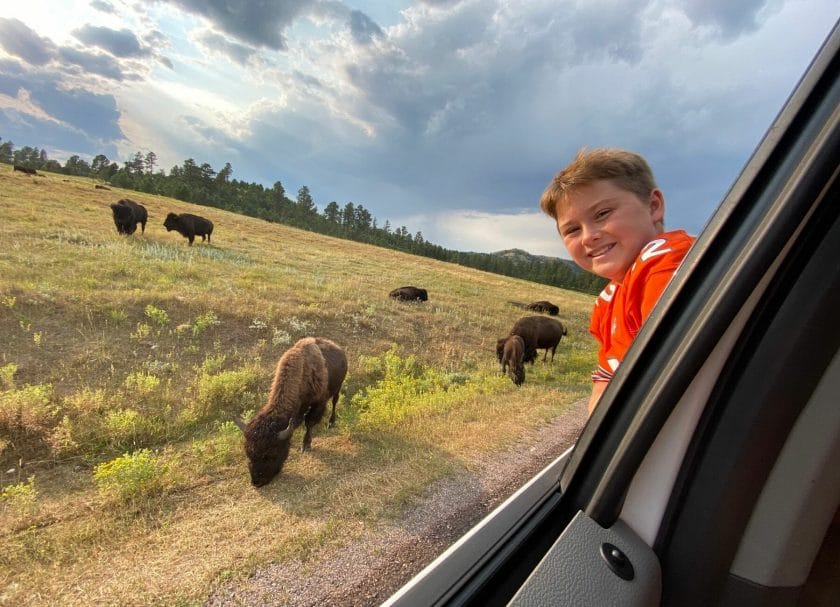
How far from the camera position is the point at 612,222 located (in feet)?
5.79

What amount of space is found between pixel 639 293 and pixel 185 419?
5.91m

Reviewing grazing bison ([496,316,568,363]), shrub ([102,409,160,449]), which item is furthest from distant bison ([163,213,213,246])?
shrub ([102,409,160,449])

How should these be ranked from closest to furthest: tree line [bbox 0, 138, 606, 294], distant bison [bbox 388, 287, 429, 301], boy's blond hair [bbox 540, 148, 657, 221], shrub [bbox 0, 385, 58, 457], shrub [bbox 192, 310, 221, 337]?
boy's blond hair [bbox 540, 148, 657, 221]
shrub [bbox 0, 385, 58, 457]
shrub [bbox 192, 310, 221, 337]
distant bison [bbox 388, 287, 429, 301]
tree line [bbox 0, 138, 606, 294]

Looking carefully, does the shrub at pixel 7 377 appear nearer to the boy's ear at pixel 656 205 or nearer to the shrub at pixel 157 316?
the shrub at pixel 157 316

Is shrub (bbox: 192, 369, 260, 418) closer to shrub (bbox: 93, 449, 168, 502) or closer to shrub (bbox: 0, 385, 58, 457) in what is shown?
shrub (bbox: 0, 385, 58, 457)

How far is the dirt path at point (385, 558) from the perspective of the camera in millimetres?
2611

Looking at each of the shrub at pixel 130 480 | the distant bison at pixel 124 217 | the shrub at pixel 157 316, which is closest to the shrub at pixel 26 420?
the shrub at pixel 130 480

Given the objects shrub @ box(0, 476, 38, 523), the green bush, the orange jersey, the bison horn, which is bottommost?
shrub @ box(0, 476, 38, 523)

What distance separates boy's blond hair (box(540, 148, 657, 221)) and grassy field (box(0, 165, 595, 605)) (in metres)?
3.24

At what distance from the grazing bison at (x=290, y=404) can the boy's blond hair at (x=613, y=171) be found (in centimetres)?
393

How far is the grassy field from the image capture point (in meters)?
2.96

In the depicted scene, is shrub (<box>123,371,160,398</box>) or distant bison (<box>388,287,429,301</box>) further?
distant bison (<box>388,287,429,301</box>)

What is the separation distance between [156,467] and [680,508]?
4.57 m

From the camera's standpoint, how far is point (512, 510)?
2277mm
